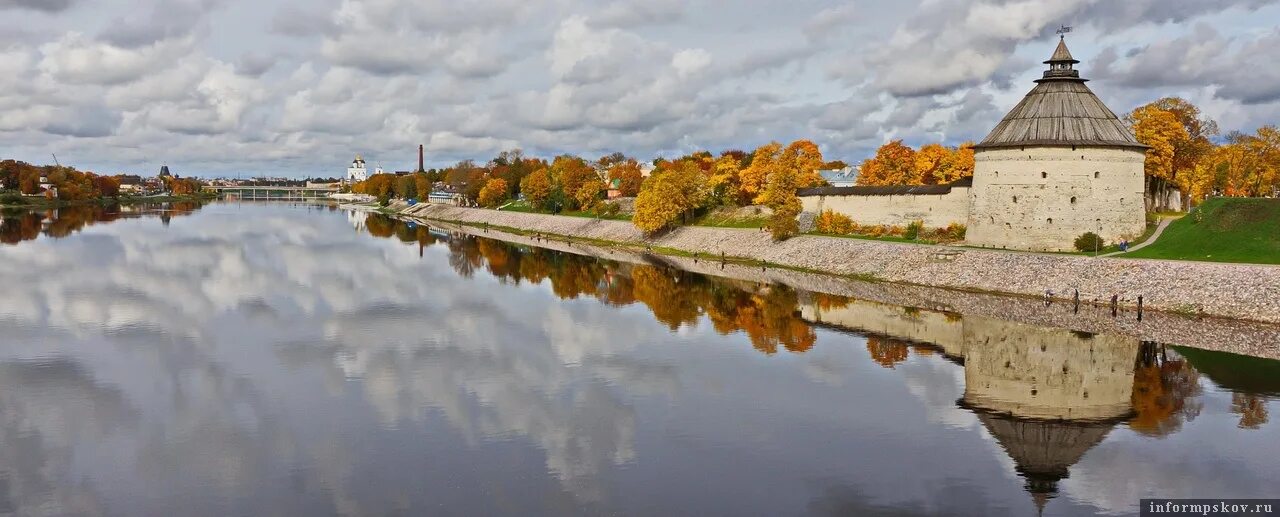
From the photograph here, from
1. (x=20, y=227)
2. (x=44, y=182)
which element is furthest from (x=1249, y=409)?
(x=44, y=182)

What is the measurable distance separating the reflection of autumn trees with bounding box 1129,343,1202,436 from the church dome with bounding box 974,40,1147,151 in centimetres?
1952

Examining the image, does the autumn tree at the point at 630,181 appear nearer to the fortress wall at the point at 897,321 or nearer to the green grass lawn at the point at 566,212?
the green grass lawn at the point at 566,212

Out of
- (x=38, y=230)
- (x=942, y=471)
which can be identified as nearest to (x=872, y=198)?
(x=942, y=471)

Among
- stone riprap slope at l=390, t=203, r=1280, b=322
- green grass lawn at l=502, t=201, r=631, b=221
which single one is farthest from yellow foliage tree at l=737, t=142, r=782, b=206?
green grass lawn at l=502, t=201, r=631, b=221

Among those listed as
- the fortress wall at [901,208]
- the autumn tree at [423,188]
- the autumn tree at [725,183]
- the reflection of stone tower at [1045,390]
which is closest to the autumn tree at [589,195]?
the autumn tree at [725,183]

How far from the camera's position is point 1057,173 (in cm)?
4453

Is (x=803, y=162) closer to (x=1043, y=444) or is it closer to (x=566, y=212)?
(x=566, y=212)

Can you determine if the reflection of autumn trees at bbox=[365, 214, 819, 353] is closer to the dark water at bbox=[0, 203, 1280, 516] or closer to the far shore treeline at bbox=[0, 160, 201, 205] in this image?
the dark water at bbox=[0, 203, 1280, 516]

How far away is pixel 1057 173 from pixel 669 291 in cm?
2046

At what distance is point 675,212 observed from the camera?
69.7m

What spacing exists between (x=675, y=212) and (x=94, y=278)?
39.5m

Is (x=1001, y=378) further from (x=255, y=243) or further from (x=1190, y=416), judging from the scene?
(x=255, y=243)

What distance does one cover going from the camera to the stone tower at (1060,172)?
43.9m

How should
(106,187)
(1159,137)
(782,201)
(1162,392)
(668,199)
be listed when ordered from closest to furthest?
1. (1162,392)
2. (1159,137)
3. (782,201)
4. (668,199)
5. (106,187)
